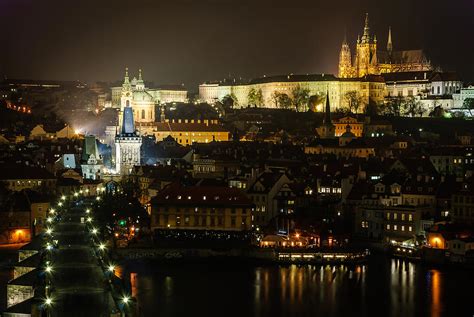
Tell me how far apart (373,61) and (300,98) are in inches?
526

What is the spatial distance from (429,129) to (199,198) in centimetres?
3532

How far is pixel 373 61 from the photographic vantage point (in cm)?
8569

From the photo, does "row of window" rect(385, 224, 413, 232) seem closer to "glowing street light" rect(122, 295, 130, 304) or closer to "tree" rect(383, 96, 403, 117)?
"glowing street light" rect(122, 295, 130, 304)

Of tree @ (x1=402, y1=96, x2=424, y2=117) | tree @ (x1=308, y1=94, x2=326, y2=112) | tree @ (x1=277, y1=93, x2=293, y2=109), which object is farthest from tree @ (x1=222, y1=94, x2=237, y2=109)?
tree @ (x1=402, y1=96, x2=424, y2=117)

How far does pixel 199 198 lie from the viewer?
92.6 feet

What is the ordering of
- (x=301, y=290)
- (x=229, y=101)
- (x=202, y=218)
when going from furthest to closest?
(x=229, y=101) < (x=202, y=218) < (x=301, y=290)

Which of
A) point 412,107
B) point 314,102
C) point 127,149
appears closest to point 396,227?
point 127,149

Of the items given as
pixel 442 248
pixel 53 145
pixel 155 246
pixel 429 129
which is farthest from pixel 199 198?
pixel 429 129

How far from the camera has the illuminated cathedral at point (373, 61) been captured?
8531 centimetres

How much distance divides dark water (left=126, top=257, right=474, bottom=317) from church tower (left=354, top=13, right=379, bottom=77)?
6120 centimetres

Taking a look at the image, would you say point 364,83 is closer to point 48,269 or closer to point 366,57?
point 366,57

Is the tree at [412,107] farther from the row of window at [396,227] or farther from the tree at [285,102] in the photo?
the row of window at [396,227]

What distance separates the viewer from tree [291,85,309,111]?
7438 cm

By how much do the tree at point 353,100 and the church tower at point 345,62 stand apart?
9155 mm
